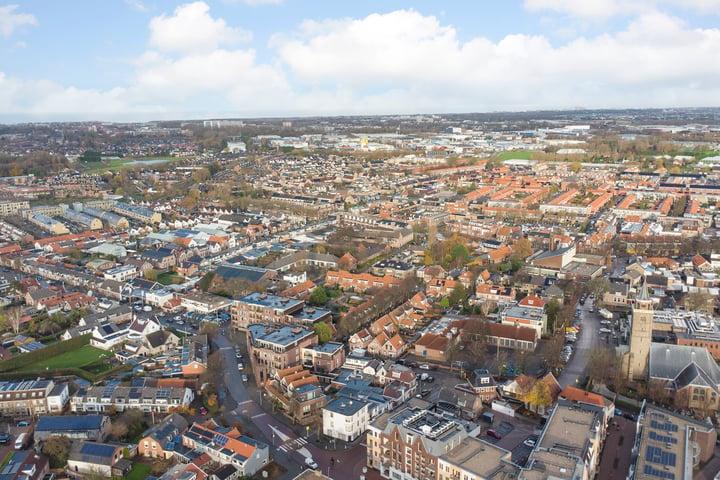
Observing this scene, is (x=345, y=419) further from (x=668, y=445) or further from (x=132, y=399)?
(x=668, y=445)

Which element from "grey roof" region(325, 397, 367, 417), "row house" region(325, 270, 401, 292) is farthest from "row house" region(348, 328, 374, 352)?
"row house" region(325, 270, 401, 292)

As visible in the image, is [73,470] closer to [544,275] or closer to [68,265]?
[68,265]

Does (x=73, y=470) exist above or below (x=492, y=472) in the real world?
below

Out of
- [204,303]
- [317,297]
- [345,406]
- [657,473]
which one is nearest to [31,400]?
[204,303]

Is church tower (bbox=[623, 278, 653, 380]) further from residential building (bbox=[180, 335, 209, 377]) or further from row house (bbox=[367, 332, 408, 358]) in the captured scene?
residential building (bbox=[180, 335, 209, 377])

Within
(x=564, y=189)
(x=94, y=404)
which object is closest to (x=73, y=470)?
(x=94, y=404)

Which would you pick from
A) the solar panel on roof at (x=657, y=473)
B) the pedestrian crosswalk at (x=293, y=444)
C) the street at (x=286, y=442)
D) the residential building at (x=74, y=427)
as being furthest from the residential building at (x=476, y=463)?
the residential building at (x=74, y=427)
